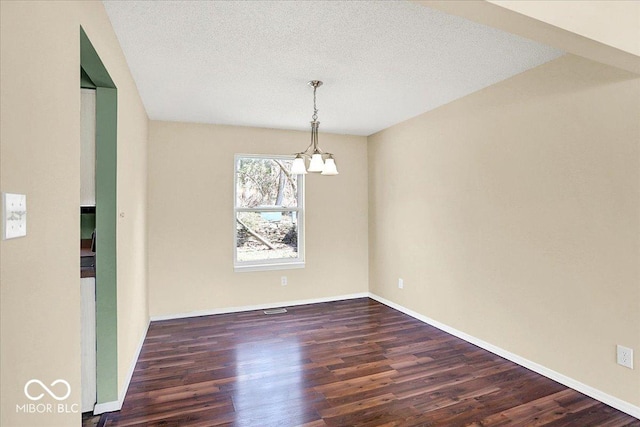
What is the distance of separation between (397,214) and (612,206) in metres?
2.53

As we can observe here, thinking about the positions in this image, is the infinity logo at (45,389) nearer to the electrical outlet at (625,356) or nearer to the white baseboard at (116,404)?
the white baseboard at (116,404)

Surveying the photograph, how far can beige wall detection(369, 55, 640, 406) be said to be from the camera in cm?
241

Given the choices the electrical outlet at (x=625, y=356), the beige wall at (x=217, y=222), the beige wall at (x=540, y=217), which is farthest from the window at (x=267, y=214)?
the electrical outlet at (x=625, y=356)

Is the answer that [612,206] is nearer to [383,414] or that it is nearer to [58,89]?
[383,414]

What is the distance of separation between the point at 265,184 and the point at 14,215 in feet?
13.4

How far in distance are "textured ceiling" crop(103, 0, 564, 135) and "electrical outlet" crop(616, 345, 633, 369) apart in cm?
215

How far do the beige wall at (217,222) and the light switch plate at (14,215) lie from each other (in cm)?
357

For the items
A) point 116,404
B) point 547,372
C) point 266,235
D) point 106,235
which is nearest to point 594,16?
point 547,372

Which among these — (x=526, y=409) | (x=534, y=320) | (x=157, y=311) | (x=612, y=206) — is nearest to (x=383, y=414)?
(x=526, y=409)

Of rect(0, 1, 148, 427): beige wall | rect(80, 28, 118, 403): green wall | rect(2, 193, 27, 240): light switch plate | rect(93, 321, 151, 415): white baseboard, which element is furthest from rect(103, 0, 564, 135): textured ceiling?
rect(93, 321, 151, 415): white baseboard

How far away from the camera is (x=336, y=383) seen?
2.76 m

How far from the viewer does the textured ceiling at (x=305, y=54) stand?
2.09m

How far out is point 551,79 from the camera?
282 cm

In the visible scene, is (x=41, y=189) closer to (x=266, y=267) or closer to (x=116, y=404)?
(x=116, y=404)
